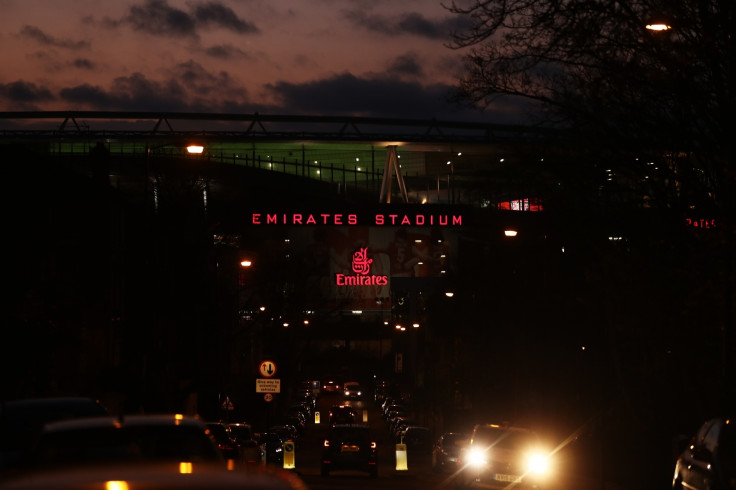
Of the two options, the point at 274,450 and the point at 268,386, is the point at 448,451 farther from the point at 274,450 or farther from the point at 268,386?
the point at 274,450

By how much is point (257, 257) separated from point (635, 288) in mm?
47395

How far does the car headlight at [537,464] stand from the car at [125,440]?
1638cm

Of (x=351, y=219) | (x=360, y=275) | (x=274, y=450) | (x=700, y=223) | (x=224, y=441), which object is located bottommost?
(x=274, y=450)

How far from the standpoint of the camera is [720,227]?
1838 centimetres

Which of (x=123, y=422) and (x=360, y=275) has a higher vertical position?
(x=360, y=275)

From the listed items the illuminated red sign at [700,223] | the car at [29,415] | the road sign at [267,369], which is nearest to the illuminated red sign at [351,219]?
the road sign at [267,369]

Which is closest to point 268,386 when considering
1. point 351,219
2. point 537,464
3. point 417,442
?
point 537,464

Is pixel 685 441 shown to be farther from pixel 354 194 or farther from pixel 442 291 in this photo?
pixel 354 194

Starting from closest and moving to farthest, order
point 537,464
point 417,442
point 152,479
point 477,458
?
point 152,479 < point 537,464 < point 477,458 < point 417,442

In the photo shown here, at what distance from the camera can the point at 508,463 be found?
25266 millimetres

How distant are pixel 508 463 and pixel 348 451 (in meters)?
12.5

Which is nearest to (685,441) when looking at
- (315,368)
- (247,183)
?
(247,183)

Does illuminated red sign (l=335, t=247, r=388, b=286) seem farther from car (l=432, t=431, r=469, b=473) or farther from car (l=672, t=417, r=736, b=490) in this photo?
car (l=672, t=417, r=736, b=490)

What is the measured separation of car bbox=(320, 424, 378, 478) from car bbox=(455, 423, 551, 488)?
10.8 m
